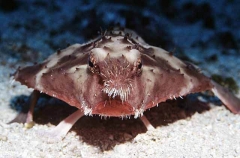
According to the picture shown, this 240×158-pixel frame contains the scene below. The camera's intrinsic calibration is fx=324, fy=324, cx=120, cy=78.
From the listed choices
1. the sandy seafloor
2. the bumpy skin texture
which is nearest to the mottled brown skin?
the bumpy skin texture

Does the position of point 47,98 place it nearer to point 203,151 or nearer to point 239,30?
point 203,151

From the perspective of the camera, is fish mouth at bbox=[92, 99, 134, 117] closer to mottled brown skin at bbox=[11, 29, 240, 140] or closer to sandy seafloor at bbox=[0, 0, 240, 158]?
mottled brown skin at bbox=[11, 29, 240, 140]

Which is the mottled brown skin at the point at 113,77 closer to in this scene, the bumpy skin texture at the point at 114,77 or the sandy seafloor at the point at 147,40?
the bumpy skin texture at the point at 114,77

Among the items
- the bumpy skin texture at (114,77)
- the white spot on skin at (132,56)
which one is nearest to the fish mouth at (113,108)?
the bumpy skin texture at (114,77)

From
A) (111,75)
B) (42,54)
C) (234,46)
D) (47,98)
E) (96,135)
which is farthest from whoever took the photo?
(234,46)

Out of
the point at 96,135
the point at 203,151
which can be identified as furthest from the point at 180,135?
the point at 96,135

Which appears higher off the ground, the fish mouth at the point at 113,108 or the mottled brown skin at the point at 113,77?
the mottled brown skin at the point at 113,77

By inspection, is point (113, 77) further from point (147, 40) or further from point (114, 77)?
point (147, 40)
